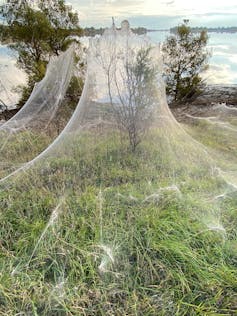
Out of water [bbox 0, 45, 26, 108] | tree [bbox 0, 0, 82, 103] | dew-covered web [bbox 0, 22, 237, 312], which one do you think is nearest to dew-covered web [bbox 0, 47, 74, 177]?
dew-covered web [bbox 0, 22, 237, 312]

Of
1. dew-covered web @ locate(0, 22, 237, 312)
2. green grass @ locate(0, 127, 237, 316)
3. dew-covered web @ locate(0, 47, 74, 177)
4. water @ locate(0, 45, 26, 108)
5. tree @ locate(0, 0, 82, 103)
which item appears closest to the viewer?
green grass @ locate(0, 127, 237, 316)

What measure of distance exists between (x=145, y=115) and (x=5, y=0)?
554 cm

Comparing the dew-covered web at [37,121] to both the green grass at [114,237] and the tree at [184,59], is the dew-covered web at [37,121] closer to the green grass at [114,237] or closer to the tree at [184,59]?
the green grass at [114,237]

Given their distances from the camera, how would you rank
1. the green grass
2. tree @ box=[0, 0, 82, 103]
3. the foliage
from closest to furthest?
1. the green grass
2. the foliage
3. tree @ box=[0, 0, 82, 103]

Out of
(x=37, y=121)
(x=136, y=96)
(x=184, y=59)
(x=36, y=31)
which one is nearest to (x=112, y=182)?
(x=136, y=96)

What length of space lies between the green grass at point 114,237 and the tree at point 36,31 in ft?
15.9

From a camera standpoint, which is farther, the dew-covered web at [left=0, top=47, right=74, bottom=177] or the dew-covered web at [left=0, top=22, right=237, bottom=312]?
the dew-covered web at [left=0, top=47, right=74, bottom=177]

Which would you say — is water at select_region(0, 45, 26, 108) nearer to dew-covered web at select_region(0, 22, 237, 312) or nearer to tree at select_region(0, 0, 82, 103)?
tree at select_region(0, 0, 82, 103)

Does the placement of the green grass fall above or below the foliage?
below

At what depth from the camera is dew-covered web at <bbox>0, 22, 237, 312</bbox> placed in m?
2.32

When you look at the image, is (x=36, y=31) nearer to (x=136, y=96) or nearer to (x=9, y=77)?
(x=9, y=77)

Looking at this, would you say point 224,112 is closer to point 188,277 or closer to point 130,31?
point 130,31

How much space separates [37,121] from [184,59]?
4.25 m

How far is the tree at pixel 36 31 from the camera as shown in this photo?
7344 millimetres
